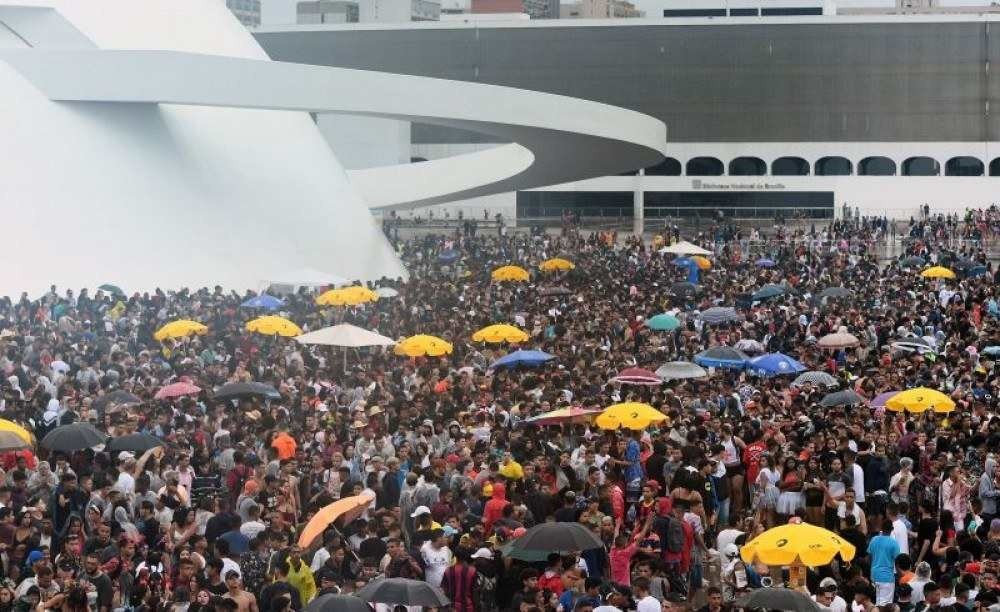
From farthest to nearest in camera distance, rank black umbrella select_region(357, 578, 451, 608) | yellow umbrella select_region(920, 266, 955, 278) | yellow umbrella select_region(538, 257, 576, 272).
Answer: yellow umbrella select_region(538, 257, 576, 272) → yellow umbrella select_region(920, 266, 955, 278) → black umbrella select_region(357, 578, 451, 608)

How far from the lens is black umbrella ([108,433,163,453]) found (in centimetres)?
1454

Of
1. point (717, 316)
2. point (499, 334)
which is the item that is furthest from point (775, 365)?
point (717, 316)

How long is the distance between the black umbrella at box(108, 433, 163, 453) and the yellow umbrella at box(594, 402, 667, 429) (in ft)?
12.7

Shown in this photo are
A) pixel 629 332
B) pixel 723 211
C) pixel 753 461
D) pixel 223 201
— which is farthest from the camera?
pixel 723 211

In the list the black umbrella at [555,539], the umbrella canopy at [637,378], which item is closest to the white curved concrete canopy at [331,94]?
the umbrella canopy at [637,378]

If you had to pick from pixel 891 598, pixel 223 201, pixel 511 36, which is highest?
pixel 511 36

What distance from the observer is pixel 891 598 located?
11922mm

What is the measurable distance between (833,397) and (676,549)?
17.8 ft

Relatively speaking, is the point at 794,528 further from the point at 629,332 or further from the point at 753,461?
the point at 629,332

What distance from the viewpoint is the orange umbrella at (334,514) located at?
11.6 meters

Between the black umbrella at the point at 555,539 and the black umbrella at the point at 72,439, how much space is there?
4.54m

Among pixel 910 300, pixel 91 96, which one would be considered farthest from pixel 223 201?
pixel 910 300

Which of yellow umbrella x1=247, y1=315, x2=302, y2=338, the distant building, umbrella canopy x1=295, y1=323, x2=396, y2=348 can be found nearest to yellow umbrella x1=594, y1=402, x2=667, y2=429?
umbrella canopy x1=295, y1=323, x2=396, y2=348

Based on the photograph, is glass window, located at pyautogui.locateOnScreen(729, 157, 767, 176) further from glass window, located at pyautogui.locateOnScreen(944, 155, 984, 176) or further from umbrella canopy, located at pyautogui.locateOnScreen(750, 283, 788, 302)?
umbrella canopy, located at pyautogui.locateOnScreen(750, 283, 788, 302)
